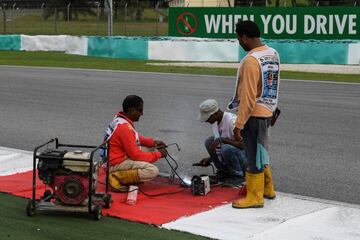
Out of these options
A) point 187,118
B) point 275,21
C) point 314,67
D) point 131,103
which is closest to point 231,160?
point 131,103

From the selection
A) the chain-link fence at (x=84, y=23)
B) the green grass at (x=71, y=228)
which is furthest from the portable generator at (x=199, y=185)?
the chain-link fence at (x=84, y=23)

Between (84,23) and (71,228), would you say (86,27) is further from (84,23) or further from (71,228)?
(71,228)

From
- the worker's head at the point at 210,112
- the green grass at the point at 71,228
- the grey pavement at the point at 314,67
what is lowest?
the green grass at the point at 71,228

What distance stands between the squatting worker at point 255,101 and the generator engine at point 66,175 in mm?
1319

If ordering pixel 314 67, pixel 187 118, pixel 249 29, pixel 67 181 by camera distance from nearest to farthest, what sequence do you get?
1. pixel 67 181
2. pixel 249 29
3. pixel 187 118
4. pixel 314 67

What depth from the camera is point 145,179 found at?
20.6 ft

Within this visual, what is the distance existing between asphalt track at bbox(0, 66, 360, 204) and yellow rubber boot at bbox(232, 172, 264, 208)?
893mm

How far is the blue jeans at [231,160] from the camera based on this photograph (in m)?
6.66

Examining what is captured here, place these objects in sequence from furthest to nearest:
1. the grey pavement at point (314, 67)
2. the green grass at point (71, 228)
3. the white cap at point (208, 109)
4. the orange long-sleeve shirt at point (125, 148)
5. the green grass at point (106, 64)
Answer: the grey pavement at point (314, 67)
the green grass at point (106, 64)
the white cap at point (208, 109)
the orange long-sleeve shirt at point (125, 148)
the green grass at point (71, 228)

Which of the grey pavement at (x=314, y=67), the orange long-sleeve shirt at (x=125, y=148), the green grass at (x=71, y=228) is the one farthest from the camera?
the grey pavement at (x=314, y=67)

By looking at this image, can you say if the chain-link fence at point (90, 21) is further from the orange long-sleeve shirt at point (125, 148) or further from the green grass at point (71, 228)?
the green grass at point (71, 228)

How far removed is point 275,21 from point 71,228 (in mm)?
23053

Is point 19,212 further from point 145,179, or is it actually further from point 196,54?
point 196,54

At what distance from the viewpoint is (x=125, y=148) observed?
6277 mm
